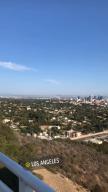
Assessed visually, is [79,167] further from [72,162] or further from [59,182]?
[59,182]

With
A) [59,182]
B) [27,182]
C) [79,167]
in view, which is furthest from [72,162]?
[27,182]

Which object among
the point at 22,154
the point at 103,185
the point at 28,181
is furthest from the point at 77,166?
the point at 28,181

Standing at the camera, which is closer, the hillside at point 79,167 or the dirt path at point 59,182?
the dirt path at point 59,182

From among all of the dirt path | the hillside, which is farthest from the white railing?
the hillside

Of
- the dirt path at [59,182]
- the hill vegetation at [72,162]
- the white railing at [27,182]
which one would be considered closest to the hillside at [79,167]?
the hill vegetation at [72,162]

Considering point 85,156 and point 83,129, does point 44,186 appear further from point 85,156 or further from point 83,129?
point 83,129

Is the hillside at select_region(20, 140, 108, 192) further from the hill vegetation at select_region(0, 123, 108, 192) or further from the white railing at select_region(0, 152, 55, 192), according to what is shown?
the white railing at select_region(0, 152, 55, 192)

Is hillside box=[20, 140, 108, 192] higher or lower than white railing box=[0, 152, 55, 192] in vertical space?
lower

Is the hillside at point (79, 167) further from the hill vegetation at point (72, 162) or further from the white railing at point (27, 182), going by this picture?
the white railing at point (27, 182)

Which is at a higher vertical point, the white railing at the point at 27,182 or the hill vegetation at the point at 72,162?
the white railing at the point at 27,182
